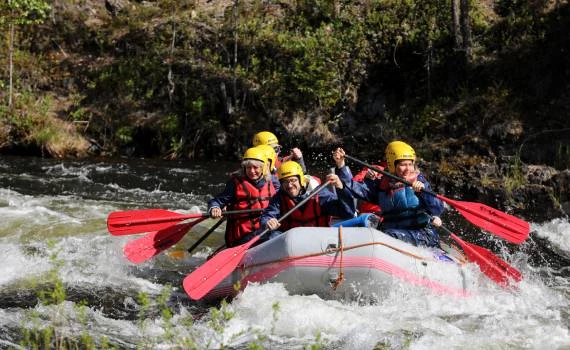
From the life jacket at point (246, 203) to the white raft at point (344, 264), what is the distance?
3.94 feet

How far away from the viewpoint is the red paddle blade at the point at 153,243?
748cm

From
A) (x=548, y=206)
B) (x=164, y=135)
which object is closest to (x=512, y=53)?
(x=548, y=206)

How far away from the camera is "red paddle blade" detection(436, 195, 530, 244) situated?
7.24m

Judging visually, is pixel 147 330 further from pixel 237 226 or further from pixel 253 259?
pixel 237 226

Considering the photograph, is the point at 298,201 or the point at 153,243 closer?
the point at 298,201

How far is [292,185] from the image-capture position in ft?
23.2

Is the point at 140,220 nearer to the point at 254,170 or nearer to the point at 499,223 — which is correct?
the point at 254,170

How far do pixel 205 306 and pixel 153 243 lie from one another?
120 centimetres

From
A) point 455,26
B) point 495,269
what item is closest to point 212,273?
point 495,269

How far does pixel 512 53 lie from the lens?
49.4ft

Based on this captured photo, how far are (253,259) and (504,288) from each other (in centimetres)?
236

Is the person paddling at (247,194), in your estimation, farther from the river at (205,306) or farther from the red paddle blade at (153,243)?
the river at (205,306)

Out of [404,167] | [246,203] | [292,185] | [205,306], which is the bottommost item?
[205,306]

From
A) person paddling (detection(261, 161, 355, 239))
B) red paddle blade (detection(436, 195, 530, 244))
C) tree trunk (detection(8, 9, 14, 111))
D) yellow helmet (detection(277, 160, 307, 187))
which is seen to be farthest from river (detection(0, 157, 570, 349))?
tree trunk (detection(8, 9, 14, 111))
